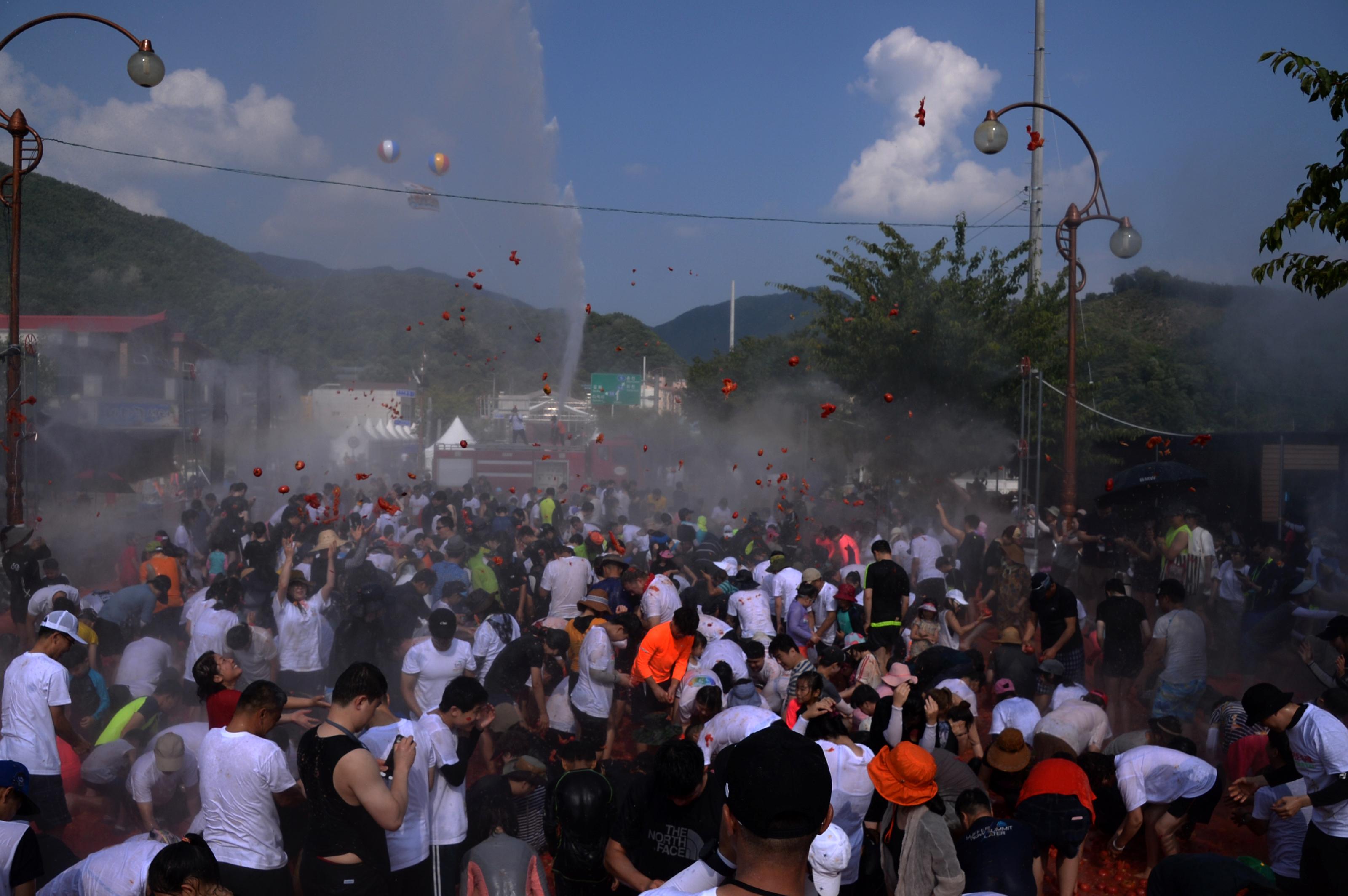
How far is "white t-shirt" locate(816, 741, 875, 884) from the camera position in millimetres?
4203

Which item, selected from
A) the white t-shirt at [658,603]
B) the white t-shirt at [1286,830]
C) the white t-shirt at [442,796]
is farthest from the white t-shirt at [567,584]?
the white t-shirt at [1286,830]

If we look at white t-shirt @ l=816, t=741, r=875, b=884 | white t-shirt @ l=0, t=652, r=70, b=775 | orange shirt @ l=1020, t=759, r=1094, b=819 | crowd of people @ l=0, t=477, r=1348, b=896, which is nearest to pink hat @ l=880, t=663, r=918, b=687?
crowd of people @ l=0, t=477, r=1348, b=896

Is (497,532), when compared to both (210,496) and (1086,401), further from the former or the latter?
(1086,401)

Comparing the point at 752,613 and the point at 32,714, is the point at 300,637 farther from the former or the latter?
the point at 752,613

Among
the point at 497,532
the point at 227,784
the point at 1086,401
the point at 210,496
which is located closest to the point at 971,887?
the point at 227,784

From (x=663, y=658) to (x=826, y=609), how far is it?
120 inches

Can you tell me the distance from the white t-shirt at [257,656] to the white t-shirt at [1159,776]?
5929 mm

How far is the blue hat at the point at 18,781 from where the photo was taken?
3.63 meters

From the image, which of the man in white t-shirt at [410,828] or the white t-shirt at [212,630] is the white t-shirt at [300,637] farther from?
the man in white t-shirt at [410,828]

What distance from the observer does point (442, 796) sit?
166 inches

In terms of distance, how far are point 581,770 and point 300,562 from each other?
7.22 m

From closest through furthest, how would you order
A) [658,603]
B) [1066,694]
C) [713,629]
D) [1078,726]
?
[1078,726]
[1066,694]
[713,629]
[658,603]

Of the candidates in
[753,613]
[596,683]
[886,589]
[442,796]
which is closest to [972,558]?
[886,589]

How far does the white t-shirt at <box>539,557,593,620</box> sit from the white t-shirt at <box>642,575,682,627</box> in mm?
1035
